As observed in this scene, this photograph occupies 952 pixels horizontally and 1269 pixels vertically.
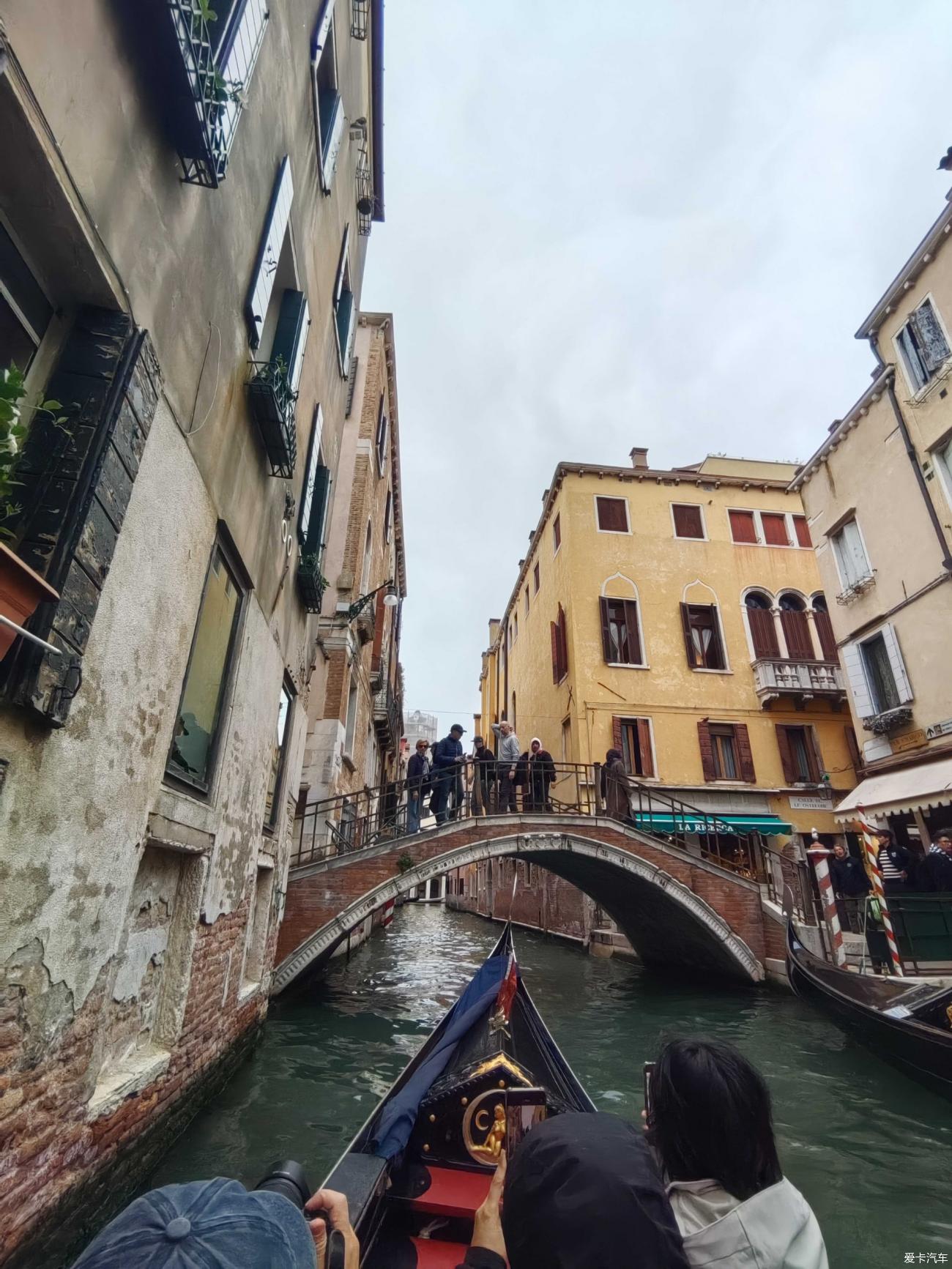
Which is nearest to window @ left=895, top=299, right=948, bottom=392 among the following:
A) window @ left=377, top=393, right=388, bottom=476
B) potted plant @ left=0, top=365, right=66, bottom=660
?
window @ left=377, top=393, right=388, bottom=476

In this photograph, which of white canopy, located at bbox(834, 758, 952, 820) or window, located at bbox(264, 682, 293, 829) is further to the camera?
white canopy, located at bbox(834, 758, 952, 820)

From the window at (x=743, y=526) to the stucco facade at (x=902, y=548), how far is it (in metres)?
3.97

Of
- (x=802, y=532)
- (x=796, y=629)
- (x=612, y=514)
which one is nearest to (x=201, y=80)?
(x=612, y=514)

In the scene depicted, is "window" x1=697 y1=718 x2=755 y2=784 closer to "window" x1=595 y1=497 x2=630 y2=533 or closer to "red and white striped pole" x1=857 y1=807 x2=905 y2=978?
"window" x1=595 y1=497 x2=630 y2=533

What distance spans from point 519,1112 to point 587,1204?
2.07 metres

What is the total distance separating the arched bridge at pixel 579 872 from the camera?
8.05 metres

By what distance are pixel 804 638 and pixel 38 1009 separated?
16.0 meters

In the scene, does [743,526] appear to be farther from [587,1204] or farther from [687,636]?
[587,1204]

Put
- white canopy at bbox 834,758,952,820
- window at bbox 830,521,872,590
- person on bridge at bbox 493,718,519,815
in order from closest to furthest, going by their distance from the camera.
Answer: white canopy at bbox 834,758,952,820, person on bridge at bbox 493,718,519,815, window at bbox 830,521,872,590

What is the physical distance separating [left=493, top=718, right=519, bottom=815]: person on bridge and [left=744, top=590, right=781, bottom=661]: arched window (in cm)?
710

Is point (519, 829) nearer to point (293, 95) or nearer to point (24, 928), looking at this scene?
point (24, 928)

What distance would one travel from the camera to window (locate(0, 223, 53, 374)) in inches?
87.4

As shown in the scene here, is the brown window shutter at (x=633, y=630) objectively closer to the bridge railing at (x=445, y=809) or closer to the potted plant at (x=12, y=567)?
the bridge railing at (x=445, y=809)

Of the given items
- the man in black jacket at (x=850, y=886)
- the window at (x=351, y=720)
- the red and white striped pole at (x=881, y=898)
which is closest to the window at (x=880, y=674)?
the man in black jacket at (x=850, y=886)
